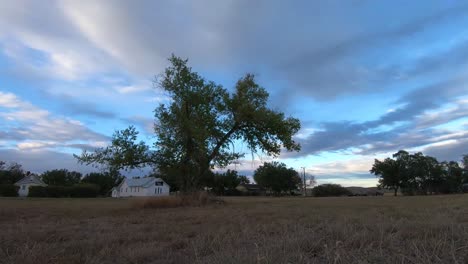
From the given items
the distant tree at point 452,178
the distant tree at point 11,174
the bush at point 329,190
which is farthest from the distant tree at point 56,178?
the distant tree at point 452,178

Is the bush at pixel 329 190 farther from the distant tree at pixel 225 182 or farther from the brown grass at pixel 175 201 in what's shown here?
the brown grass at pixel 175 201

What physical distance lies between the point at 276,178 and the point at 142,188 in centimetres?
3732

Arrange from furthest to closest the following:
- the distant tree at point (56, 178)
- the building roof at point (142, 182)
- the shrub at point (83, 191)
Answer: the distant tree at point (56, 178) < the building roof at point (142, 182) < the shrub at point (83, 191)

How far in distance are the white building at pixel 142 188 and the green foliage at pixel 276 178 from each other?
27.5m

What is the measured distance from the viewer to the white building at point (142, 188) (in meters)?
100

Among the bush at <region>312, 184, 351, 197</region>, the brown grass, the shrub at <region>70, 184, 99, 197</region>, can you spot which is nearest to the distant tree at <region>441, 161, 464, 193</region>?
the bush at <region>312, 184, 351, 197</region>

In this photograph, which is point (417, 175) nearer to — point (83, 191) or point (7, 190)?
point (83, 191)

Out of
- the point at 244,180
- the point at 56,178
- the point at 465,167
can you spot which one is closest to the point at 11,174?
the point at 56,178

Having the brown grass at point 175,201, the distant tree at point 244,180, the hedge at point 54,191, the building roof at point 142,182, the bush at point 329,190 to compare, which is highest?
the distant tree at point 244,180

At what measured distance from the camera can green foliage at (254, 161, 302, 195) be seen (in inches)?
4407

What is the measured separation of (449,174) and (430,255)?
116 metres

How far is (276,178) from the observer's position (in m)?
112

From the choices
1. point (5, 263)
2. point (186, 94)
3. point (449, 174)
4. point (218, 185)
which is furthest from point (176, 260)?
point (449, 174)

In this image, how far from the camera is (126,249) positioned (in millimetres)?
6715
